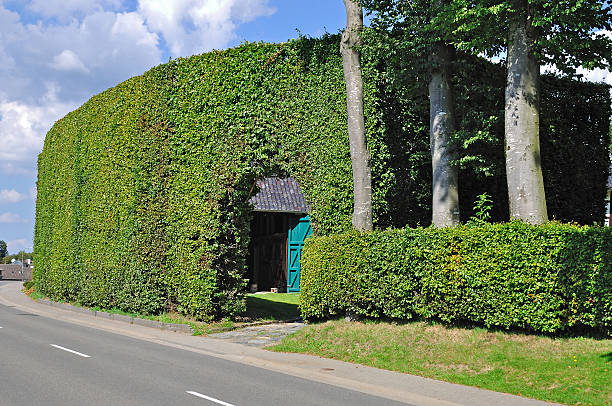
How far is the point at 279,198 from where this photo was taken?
31328 mm

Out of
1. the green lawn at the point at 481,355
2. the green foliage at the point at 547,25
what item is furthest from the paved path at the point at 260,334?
the green foliage at the point at 547,25

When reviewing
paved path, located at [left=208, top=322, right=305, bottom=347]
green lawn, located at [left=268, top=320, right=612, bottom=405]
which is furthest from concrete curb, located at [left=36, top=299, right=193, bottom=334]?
green lawn, located at [left=268, top=320, right=612, bottom=405]

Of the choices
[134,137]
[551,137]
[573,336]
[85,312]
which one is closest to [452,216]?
[573,336]

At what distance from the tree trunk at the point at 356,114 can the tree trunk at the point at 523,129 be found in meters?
3.97

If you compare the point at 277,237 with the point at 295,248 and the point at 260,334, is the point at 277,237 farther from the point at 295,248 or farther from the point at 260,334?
the point at 260,334

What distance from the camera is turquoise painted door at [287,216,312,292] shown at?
3058cm

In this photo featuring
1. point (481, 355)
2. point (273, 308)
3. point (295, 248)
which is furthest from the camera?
point (295, 248)

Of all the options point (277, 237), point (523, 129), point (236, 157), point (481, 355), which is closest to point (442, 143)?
point (523, 129)

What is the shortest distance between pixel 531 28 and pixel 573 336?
6671mm

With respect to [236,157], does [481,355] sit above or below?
below

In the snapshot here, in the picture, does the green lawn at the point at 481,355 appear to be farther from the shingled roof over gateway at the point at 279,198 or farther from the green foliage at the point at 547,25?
the shingled roof over gateway at the point at 279,198

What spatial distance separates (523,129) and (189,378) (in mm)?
8729

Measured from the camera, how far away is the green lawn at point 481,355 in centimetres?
924

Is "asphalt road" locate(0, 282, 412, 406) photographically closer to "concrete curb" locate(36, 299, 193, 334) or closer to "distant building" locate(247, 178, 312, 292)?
"concrete curb" locate(36, 299, 193, 334)
